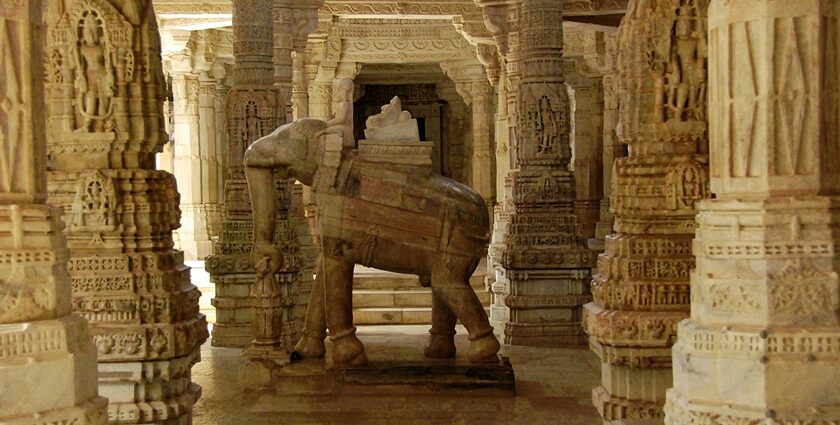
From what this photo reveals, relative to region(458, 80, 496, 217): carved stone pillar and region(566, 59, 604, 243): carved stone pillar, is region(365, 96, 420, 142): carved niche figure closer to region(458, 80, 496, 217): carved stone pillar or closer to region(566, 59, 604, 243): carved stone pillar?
region(458, 80, 496, 217): carved stone pillar

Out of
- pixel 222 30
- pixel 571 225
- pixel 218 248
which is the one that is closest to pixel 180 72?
pixel 222 30

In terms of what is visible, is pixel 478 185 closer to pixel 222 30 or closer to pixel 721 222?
pixel 222 30

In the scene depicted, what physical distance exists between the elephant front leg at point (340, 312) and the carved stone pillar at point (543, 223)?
10.0ft

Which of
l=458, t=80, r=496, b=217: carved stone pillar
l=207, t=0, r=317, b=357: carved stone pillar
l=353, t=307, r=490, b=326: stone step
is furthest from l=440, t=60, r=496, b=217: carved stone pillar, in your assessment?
l=207, t=0, r=317, b=357: carved stone pillar

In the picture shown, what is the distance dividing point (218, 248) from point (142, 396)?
4779 mm

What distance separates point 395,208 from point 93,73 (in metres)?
2.68

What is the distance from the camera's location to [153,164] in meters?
6.49

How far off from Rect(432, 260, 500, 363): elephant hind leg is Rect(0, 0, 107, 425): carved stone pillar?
14.7 ft

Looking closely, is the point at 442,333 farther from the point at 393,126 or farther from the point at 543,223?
the point at 543,223

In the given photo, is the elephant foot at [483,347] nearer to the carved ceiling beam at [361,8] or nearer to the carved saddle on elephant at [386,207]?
the carved saddle on elephant at [386,207]

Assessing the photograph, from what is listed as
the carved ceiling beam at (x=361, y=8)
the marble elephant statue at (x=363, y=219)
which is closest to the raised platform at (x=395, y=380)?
the marble elephant statue at (x=363, y=219)

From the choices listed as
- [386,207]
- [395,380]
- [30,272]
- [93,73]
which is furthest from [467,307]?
[30,272]

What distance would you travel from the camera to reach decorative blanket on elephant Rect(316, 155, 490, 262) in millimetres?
7871

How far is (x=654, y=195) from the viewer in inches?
240
